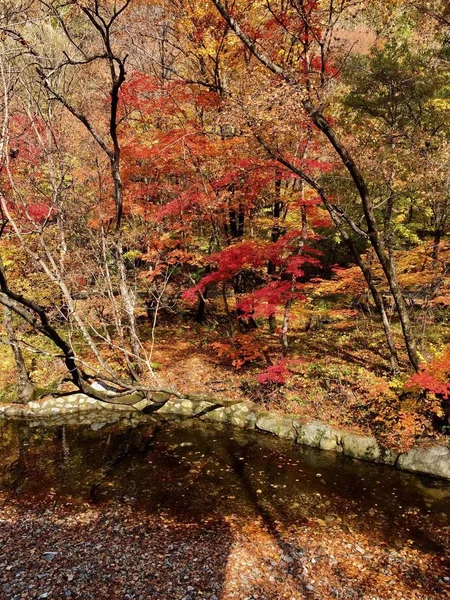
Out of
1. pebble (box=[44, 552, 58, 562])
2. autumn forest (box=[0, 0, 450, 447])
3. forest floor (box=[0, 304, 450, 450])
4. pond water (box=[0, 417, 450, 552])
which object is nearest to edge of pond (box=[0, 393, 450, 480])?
pond water (box=[0, 417, 450, 552])

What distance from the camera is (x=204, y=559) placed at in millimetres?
6469

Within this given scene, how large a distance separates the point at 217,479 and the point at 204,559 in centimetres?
272

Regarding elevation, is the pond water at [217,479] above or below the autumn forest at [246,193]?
below

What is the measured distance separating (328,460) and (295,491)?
179 cm

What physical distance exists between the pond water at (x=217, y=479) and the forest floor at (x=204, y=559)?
0.32 meters

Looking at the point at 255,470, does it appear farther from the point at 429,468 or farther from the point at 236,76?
the point at 236,76

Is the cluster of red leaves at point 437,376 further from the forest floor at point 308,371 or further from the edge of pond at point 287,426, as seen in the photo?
the edge of pond at point 287,426

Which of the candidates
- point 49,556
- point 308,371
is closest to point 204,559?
point 49,556

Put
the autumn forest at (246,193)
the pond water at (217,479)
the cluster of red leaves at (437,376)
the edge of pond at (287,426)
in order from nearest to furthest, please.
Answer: the pond water at (217,479) < the cluster of red leaves at (437,376) < the edge of pond at (287,426) < the autumn forest at (246,193)

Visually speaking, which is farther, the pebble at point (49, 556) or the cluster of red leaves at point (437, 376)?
the cluster of red leaves at point (437, 376)

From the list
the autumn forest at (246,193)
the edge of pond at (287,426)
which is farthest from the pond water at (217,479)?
the autumn forest at (246,193)

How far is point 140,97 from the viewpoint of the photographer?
16078 millimetres

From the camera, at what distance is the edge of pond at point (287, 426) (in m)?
9.53

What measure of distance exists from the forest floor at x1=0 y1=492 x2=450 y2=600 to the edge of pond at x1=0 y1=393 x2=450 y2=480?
6.56ft
